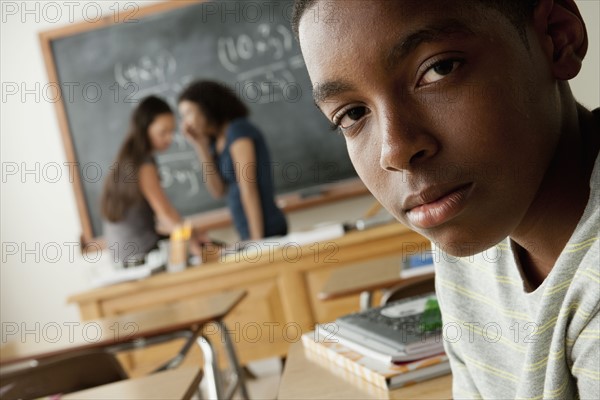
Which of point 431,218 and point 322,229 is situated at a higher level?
point 431,218

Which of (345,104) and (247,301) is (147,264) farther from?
(345,104)

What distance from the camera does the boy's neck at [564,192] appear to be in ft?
2.67

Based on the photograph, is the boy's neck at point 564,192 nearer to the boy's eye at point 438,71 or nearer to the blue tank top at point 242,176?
the boy's eye at point 438,71

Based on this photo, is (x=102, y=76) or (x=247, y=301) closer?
(x=247, y=301)

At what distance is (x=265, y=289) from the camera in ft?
13.8

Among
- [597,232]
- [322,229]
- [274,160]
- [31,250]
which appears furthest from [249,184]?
[597,232]

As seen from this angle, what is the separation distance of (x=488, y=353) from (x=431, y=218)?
32 centimetres

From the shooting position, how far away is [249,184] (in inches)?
165

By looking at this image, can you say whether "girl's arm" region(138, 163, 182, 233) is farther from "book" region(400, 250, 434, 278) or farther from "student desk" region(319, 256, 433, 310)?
"book" region(400, 250, 434, 278)

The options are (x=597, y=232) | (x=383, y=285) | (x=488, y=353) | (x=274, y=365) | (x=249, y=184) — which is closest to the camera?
(x=597, y=232)

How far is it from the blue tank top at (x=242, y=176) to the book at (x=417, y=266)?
1.69 meters

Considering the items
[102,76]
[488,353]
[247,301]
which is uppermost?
[102,76]

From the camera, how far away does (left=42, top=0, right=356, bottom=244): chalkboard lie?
538 cm

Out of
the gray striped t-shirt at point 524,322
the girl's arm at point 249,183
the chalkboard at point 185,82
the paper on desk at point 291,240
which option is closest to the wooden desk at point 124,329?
the paper on desk at point 291,240
